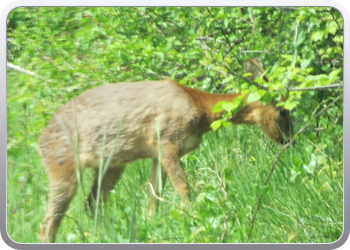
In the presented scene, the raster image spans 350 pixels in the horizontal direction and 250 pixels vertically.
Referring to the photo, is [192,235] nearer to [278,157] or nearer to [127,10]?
[278,157]

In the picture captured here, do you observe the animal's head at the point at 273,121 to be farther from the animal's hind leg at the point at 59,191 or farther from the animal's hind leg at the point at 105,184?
the animal's hind leg at the point at 59,191

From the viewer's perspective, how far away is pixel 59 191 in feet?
21.0

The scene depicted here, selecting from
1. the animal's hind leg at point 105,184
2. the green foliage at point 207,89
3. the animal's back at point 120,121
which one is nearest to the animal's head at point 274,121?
the green foliage at point 207,89

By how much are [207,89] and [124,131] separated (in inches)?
30.1

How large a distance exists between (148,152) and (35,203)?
107 cm

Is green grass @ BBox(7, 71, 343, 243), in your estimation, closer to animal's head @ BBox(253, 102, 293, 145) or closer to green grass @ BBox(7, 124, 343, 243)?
green grass @ BBox(7, 124, 343, 243)

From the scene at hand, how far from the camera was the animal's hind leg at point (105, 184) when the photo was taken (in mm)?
6289

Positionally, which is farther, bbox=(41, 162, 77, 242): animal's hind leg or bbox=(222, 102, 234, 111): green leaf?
bbox=(41, 162, 77, 242): animal's hind leg

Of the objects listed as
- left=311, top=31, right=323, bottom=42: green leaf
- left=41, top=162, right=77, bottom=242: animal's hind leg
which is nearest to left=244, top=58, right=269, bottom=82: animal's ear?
left=311, top=31, right=323, bottom=42: green leaf

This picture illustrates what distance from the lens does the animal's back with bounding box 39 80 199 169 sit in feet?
21.5

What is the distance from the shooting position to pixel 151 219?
19.7 ft

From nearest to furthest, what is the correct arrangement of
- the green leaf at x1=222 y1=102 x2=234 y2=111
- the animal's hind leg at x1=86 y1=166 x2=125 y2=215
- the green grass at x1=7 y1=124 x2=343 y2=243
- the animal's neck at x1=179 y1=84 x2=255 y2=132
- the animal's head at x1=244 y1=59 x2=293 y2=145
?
the green grass at x1=7 y1=124 x2=343 y2=243 < the green leaf at x1=222 y1=102 x2=234 y2=111 < the animal's hind leg at x1=86 y1=166 x2=125 y2=215 < the animal's neck at x1=179 y1=84 x2=255 y2=132 < the animal's head at x1=244 y1=59 x2=293 y2=145

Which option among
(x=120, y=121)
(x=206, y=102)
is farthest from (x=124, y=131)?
(x=206, y=102)
